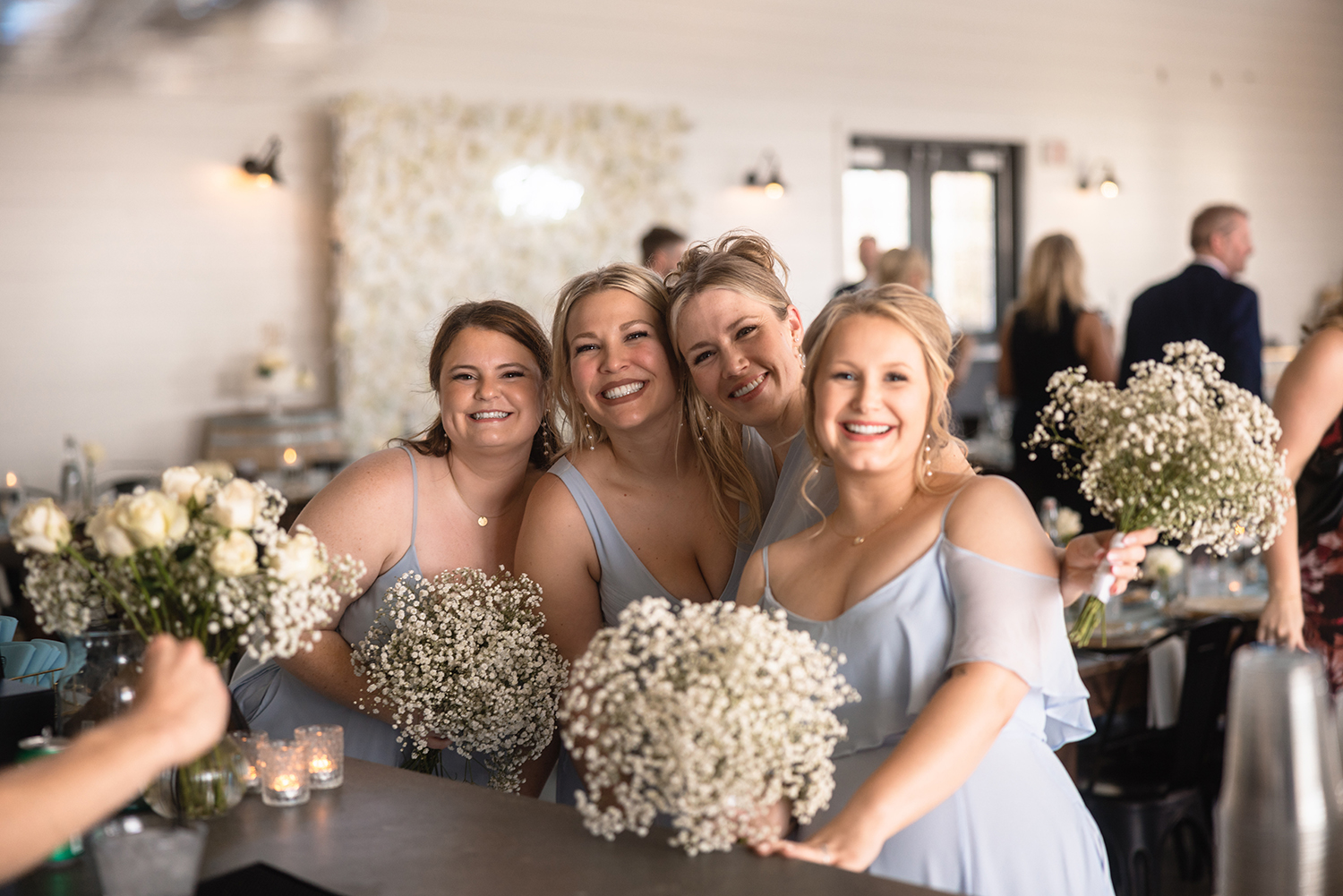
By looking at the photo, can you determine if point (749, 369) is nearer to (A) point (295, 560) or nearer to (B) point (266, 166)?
(A) point (295, 560)

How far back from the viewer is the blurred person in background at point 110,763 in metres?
1.16

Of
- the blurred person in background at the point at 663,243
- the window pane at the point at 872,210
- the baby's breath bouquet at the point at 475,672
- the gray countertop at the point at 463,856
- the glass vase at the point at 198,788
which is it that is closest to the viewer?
the gray countertop at the point at 463,856

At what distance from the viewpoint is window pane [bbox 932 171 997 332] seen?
31.2ft

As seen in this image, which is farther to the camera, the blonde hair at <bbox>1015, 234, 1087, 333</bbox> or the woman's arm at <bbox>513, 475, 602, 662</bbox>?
the blonde hair at <bbox>1015, 234, 1087, 333</bbox>

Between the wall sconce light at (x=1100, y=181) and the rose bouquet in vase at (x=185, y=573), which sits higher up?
the wall sconce light at (x=1100, y=181)

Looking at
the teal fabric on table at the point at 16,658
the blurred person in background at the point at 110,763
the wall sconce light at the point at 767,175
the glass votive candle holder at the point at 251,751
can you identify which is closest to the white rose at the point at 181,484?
the blurred person in background at the point at 110,763

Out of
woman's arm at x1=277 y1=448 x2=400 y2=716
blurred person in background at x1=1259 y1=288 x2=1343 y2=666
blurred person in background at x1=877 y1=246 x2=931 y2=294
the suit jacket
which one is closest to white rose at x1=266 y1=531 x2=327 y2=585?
woman's arm at x1=277 y1=448 x2=400 y2=716

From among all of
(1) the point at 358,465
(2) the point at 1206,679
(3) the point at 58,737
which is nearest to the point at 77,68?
(1) the point at 358,465

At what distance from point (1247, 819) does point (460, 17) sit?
7.54 meters

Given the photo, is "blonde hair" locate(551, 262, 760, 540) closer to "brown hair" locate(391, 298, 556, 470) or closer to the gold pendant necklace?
"brown hair" locate(391, 298, 556, 470)

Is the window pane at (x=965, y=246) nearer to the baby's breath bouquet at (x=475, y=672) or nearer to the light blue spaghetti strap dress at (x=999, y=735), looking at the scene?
the baby's breath bouquet at (x=475, y=672)

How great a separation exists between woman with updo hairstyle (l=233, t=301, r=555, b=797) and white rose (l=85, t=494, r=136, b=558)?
35.7 inches

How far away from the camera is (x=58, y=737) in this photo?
5.49 feet

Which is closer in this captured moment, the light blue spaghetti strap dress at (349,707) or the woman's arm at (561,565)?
the woman's arm at (561,565)
